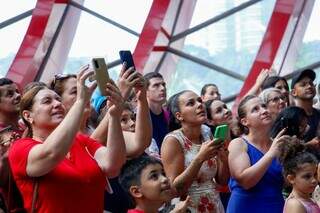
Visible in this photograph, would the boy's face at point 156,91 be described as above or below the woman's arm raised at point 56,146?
above

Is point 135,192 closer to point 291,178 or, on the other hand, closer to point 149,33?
point 291,178

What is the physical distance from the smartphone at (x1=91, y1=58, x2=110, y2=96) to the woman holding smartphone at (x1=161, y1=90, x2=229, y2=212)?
899 millimetres

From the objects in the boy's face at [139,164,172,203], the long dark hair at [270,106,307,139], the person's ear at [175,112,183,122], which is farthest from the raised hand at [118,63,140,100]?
the long dark hair at [270,106,307,139]

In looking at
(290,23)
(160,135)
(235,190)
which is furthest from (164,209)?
(290,23)

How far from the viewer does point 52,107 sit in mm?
3748

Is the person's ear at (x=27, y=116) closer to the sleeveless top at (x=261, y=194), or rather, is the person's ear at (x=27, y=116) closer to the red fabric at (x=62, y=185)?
the red fabric at (x=62, y=185)

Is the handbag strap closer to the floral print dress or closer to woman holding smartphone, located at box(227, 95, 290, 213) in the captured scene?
the floral print dress

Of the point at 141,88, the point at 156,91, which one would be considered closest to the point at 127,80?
the point at 141,88

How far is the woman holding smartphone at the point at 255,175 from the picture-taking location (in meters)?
4.61

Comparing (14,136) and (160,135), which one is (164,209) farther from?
(160,135)

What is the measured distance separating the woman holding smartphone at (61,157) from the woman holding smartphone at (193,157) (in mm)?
703

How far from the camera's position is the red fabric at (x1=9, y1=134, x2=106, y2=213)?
3568mm

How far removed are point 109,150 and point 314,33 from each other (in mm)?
5877

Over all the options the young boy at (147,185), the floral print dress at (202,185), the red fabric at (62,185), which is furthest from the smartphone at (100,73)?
the floral print dress at (202,185)
